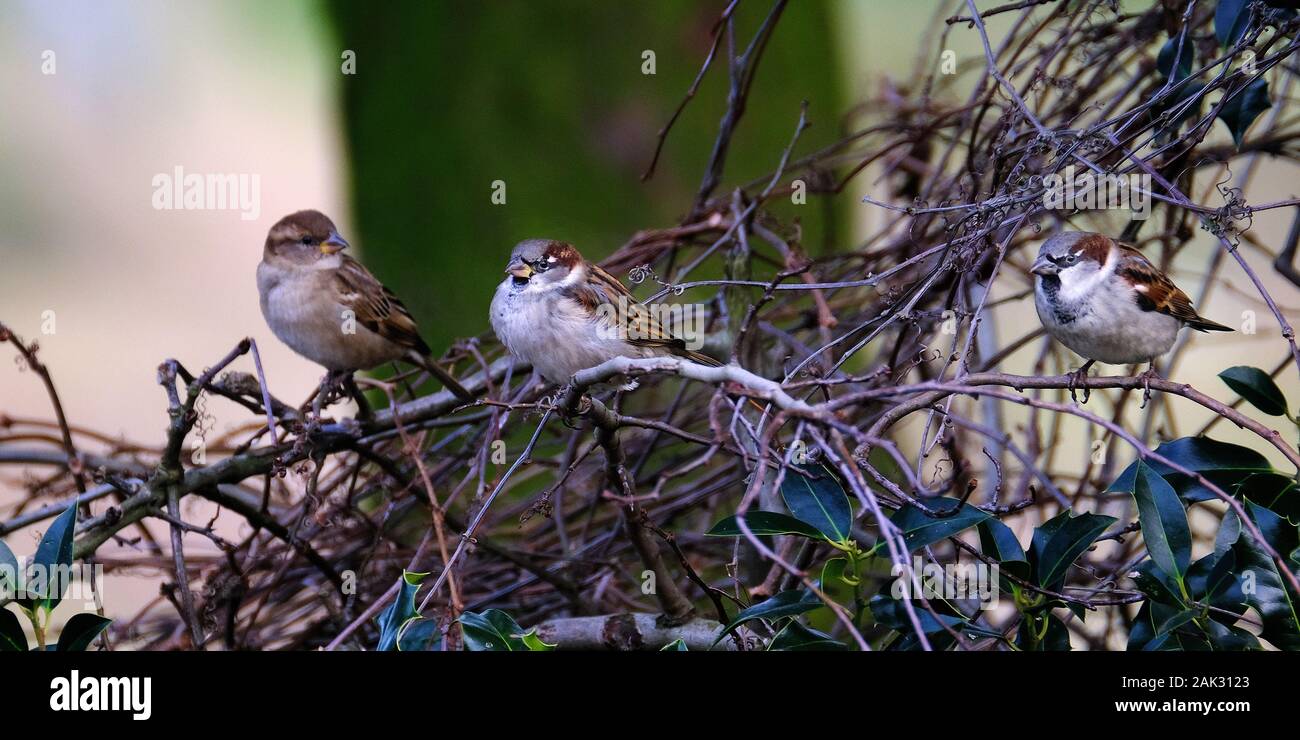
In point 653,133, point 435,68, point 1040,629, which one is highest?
point 435,68

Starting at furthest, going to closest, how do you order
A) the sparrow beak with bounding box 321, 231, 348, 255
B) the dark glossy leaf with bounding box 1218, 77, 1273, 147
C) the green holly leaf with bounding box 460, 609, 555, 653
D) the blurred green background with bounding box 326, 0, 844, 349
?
the blurred green background with bounding box 326, 0, 844, 349 < the sparrow beak with bounding box 321, 231, 348, 255 < the dark glossy leaf with bounding box 1218, 77, 1273, 147 < the green holly leaf with bounding box 460, 609, 555, 653

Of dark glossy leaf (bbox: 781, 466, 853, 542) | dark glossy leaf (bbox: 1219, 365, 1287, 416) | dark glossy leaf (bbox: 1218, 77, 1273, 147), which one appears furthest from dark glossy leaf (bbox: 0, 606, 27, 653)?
dark glossy leaf (bbox: 1218, 77, 1273, 147)

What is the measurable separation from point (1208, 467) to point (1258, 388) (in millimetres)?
199

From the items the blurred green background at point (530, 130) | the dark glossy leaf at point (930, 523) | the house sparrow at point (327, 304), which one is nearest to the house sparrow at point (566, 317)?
the house sparrow at point (327, 304)

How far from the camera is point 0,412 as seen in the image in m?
2.80

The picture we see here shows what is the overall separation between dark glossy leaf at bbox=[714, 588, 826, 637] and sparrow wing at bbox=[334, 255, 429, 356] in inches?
69.6

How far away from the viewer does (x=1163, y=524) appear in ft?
5.33

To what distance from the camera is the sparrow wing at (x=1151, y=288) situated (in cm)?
240

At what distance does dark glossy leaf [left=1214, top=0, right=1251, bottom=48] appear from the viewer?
2.03 meters

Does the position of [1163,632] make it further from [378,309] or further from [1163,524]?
[378,309]

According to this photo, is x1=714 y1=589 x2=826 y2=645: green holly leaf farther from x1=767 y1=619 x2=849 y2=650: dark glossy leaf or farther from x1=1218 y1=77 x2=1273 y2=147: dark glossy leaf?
x1=1218 y1=77 x2=1273 y2=147: dark glossy leaf
